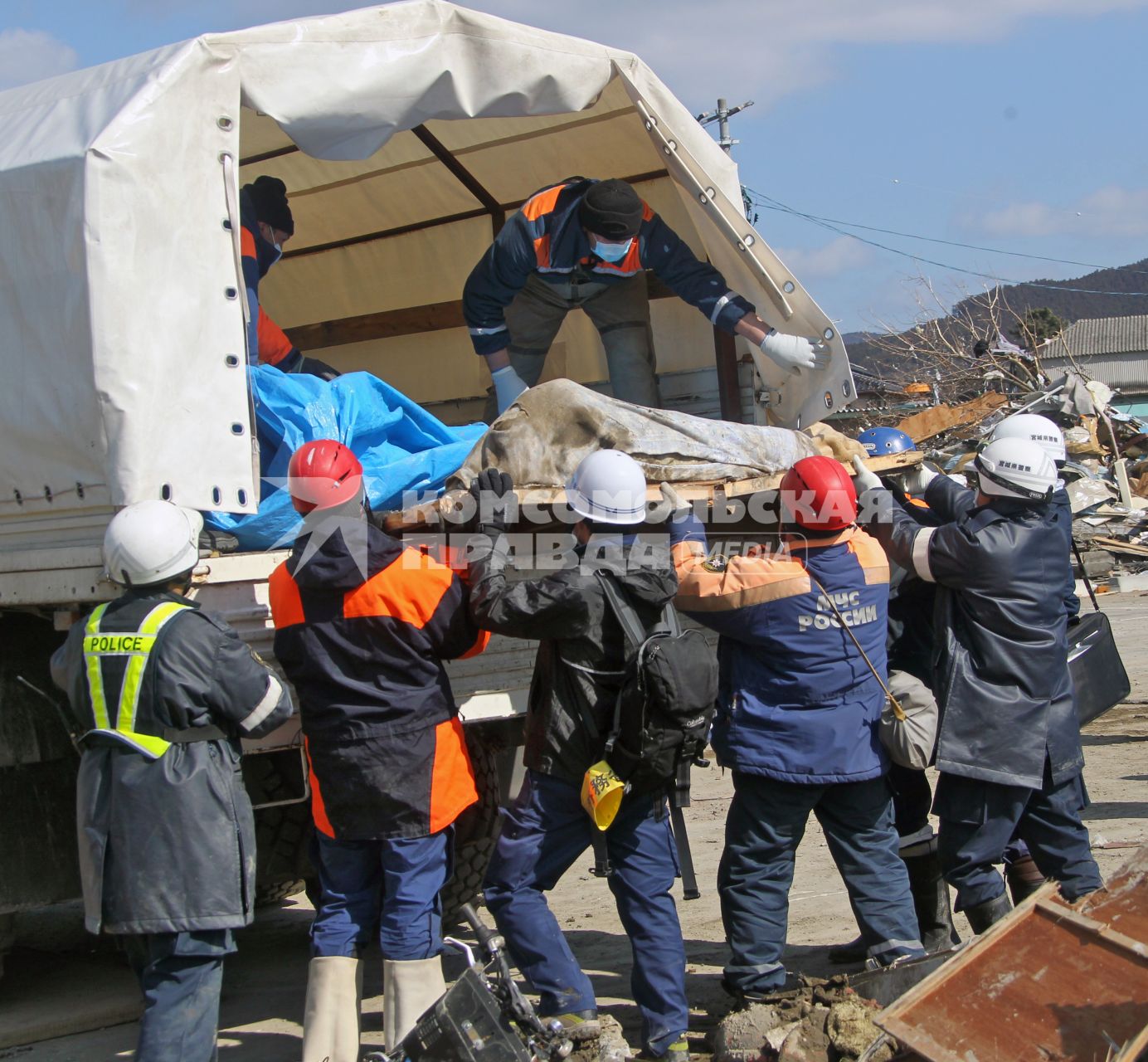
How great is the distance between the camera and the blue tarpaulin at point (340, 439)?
→ 12.6ft

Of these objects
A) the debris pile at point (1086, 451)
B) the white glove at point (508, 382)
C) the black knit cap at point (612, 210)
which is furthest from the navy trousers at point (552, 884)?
the debris pile at point (1086, 451)

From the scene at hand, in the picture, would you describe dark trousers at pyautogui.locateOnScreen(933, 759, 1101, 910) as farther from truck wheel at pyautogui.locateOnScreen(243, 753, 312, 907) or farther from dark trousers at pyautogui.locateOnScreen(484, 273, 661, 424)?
dark trousers at pyautogui.locateOnScreen(484, 273, 661, 424)

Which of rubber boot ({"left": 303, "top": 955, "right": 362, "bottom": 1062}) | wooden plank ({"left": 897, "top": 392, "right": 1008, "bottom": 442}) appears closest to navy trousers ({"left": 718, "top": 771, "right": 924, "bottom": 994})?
rubber boot ({"left": 303, "top": 955, "right": 362, "bottom": 1062})

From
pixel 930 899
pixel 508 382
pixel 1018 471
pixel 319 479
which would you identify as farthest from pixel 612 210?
pixel 930 899

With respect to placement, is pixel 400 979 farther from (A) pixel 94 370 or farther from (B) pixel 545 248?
(B) pixel 545 248

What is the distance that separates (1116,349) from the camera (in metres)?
41.7

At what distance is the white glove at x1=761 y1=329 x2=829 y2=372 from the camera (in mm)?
4805

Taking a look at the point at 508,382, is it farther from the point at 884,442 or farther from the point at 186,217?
the point at 186,217

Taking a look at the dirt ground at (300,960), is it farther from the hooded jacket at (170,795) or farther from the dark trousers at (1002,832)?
the hooded jacket at (170,795)

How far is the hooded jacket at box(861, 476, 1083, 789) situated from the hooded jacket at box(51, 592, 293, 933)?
6.55ft

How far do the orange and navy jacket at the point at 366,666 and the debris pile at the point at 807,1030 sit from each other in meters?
0.96

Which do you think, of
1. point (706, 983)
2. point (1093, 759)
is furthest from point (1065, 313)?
point (706, 983)

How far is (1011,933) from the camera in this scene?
3070mm

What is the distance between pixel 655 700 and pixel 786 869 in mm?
733
